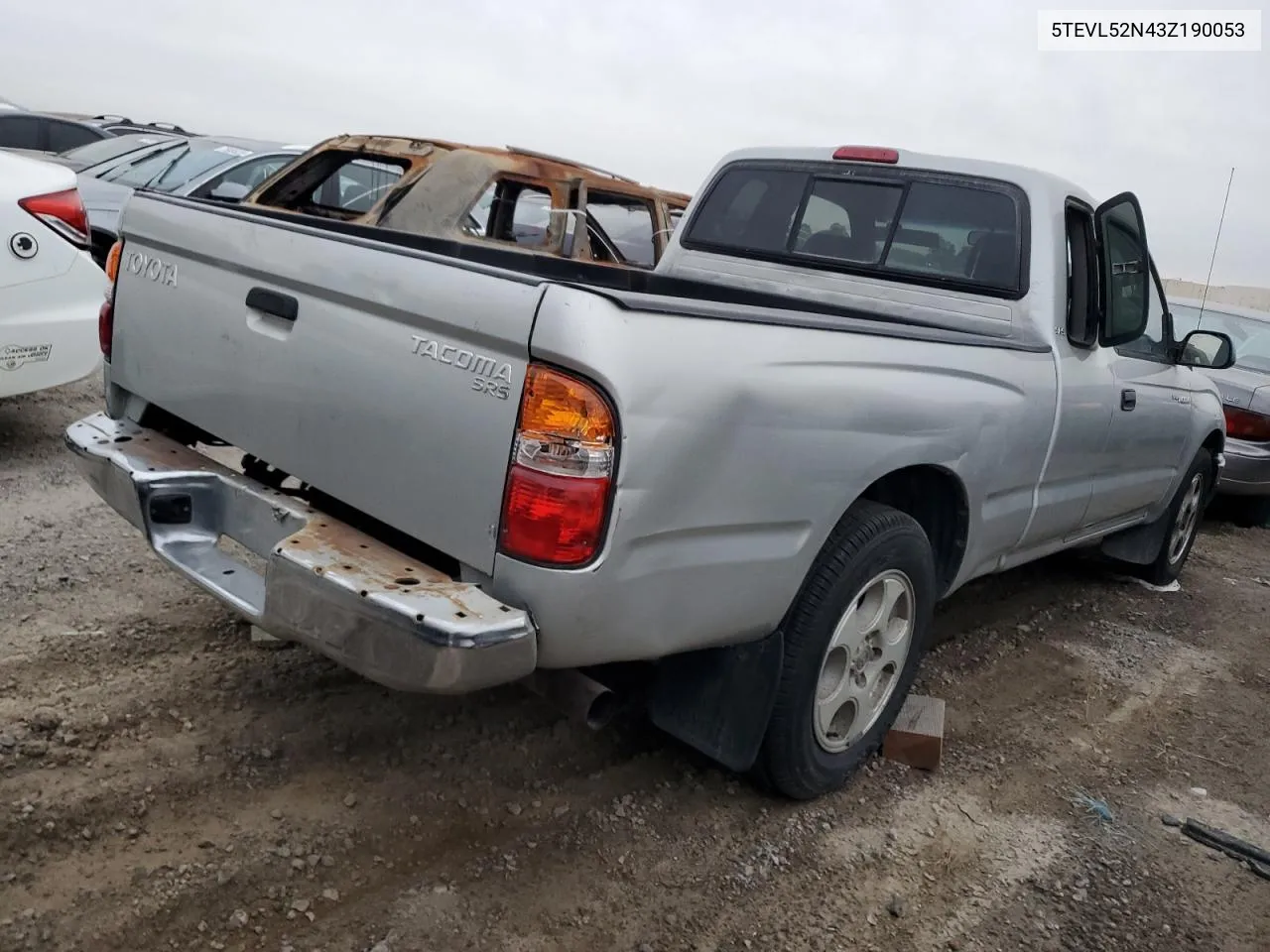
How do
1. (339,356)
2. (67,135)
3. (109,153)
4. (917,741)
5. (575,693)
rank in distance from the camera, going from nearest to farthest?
(339,356) → (575,693) → (917,741) → (109,153) → (67,135)

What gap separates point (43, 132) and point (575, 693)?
45.8 ft

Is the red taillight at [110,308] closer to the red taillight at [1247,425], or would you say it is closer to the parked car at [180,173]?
the parked car at [180,173]

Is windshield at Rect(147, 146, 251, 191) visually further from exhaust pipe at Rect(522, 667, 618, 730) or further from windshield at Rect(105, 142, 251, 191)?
exhaust pipe at Rect(522, 667, 618, 730)

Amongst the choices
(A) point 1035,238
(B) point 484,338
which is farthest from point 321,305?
(A) point 1035,238

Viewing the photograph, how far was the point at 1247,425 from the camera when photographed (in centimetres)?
743

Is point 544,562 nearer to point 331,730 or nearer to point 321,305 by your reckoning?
point 321,305

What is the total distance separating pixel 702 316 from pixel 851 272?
6.57ft

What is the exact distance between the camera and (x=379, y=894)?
251cm

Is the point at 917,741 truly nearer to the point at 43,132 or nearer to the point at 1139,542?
the point at 1139,542

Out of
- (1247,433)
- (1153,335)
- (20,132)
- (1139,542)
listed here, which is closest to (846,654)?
(1153,335)

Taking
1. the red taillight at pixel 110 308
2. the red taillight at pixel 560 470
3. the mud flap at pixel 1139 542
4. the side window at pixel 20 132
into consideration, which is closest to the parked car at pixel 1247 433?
the mud flap at pixel 1139 542

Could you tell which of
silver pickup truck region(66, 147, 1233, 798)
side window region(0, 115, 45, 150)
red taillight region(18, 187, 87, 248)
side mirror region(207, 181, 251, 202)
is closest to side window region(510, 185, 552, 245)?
red taillight region(18, 187, 87, 248)

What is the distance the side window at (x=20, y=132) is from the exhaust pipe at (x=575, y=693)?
13.4 m

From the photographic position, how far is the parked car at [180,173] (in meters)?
9.18
